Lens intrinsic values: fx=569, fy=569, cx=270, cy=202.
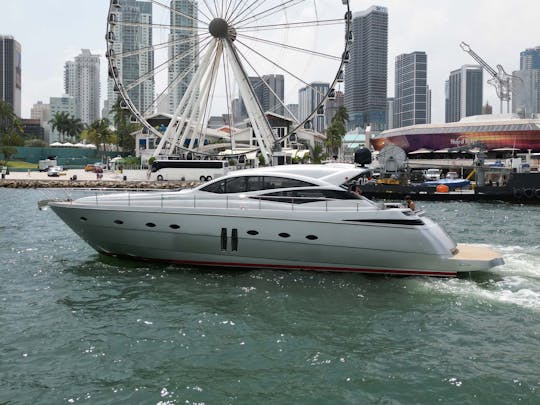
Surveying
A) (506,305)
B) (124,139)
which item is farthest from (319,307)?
(124,139)

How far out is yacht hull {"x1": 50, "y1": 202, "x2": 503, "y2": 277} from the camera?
15.5m

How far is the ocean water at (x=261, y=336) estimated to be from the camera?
345 inches

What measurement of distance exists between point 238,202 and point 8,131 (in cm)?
12565

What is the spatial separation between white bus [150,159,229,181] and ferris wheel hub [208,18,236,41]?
2271cm

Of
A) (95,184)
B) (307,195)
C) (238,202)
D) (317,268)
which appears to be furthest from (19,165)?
(317,268)

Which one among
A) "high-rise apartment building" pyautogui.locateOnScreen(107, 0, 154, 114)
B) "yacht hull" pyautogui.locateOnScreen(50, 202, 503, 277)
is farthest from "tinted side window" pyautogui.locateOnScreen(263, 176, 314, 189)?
"high-rise apartment building" pyautogui.locateOnScreen(107, 0, 154, 114)

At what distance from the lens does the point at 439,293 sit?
1420cm

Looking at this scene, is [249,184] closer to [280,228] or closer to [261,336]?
[280,228]

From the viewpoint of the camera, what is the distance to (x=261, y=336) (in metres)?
11.1

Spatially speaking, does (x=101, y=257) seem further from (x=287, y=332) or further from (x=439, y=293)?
(x=439, y=293)

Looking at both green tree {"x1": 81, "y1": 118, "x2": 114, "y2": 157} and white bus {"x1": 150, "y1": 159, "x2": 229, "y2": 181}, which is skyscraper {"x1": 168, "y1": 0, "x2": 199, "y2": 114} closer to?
white bus {"x1": 150, "y1": 159, "x2": 229, "y2": 181}

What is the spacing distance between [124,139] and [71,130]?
4502cm

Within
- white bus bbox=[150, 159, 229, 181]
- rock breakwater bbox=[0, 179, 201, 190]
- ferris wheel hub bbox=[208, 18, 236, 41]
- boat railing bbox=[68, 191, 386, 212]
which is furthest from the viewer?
white bus bbox=[150, 159, 229, 181]

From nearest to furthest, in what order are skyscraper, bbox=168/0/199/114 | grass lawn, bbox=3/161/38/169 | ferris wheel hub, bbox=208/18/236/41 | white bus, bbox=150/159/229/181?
skyscraper, bbox=168/0/199/114
ferris wheel hub, bbox=208/18/236/41
white bus, bbox=150/159/229/181
grass lawn, bbox=3/161/38/169
